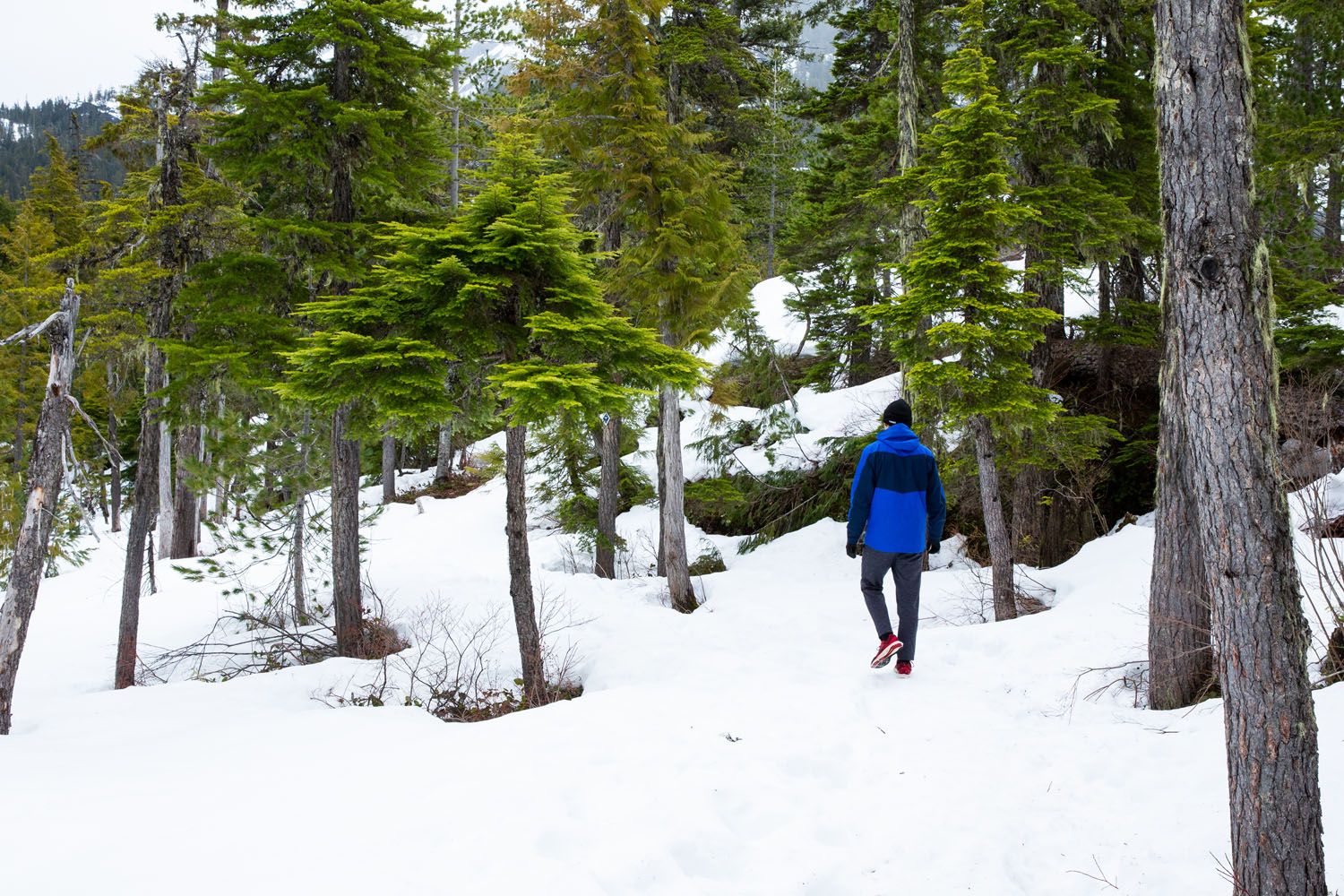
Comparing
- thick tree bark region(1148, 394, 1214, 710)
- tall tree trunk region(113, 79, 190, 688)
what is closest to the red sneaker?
thick tree bark region(1148, 394, 1214, 710)

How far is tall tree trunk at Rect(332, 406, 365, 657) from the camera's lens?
373 inches

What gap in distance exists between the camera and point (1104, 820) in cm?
397

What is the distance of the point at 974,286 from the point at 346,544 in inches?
333

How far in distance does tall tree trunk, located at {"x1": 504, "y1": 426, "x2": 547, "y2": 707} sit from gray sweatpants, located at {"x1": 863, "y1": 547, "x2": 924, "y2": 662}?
3267 millimetres

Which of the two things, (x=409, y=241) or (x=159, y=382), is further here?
(x=159, y=382)

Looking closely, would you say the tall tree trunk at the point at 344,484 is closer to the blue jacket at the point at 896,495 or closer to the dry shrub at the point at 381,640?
the dry shrub at the point at 381,640

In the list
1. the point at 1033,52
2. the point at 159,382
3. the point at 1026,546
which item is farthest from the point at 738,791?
the point at 159,382

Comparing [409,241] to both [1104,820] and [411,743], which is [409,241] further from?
[1104,820]

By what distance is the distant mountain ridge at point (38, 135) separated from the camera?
7088 cm

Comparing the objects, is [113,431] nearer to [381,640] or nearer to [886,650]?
[381,640]

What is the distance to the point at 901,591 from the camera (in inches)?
239

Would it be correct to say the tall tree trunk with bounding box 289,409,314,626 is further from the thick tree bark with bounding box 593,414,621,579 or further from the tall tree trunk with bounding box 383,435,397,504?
the tall tree trunk with bounding box 383,435,397,504

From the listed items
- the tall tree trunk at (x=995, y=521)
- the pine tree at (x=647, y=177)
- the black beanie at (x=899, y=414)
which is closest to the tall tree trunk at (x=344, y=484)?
the pine tree at (x=647, y=177)

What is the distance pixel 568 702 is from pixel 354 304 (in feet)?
13.4
